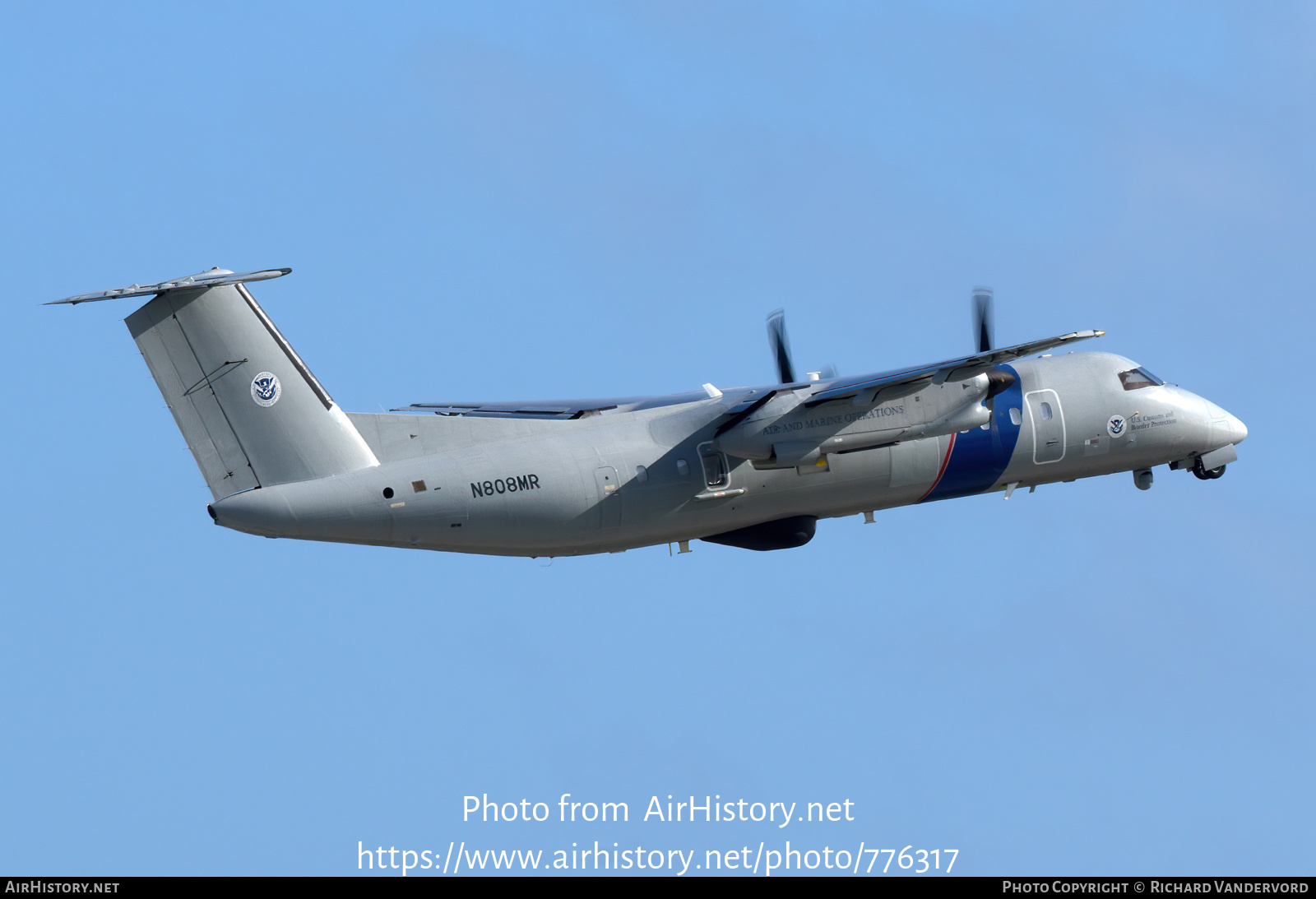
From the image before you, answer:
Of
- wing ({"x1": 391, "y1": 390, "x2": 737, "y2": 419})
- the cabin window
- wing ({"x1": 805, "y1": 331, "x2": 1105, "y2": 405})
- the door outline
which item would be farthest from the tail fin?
the door outline

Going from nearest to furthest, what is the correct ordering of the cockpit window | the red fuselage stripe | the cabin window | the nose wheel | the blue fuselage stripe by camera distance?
the cabin window
the red fuselage stripe
the blue fuselage stripe
the cockpit window
the nose wheel

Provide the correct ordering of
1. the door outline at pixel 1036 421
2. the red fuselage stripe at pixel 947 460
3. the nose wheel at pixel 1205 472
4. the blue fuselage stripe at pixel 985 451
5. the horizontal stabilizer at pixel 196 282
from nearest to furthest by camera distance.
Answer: the horizontal stabilizer at pixel 196 282 < the red fuselage stripe at pixel 947 460 < the blue fuselage stripe at pixel 985 451 < the door outline at pixel 1036 421 < the nose wheel at pixel 1205 472

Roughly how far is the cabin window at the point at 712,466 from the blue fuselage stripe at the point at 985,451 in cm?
426

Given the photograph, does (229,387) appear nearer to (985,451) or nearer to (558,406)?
(558,406)

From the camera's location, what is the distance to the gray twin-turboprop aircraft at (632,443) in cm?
2583

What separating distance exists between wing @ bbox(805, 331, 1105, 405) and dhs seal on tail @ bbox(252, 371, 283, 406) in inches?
330

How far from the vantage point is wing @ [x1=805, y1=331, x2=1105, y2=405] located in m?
27.2

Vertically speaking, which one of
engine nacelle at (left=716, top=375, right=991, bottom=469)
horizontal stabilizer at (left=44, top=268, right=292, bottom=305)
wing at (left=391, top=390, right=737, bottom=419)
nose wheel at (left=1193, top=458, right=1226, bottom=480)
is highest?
horizontal stabilizer at (left=44, top=268, right=292, bottom=305)

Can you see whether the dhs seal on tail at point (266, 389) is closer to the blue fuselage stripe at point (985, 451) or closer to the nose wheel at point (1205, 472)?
the blue fuselage stripe at point (985, 451)

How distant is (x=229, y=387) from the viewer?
84.8 feet

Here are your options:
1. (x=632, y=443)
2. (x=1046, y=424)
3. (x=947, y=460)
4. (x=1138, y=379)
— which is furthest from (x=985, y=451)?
(x=632, y=443)

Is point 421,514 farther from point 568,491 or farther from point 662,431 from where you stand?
point 662,431

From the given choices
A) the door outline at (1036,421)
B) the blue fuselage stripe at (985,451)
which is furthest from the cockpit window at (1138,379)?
the blue fuselage stripe at (985,451)

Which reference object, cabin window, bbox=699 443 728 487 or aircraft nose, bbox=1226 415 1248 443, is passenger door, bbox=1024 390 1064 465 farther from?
cabin window, bbox=699 443 728 487
